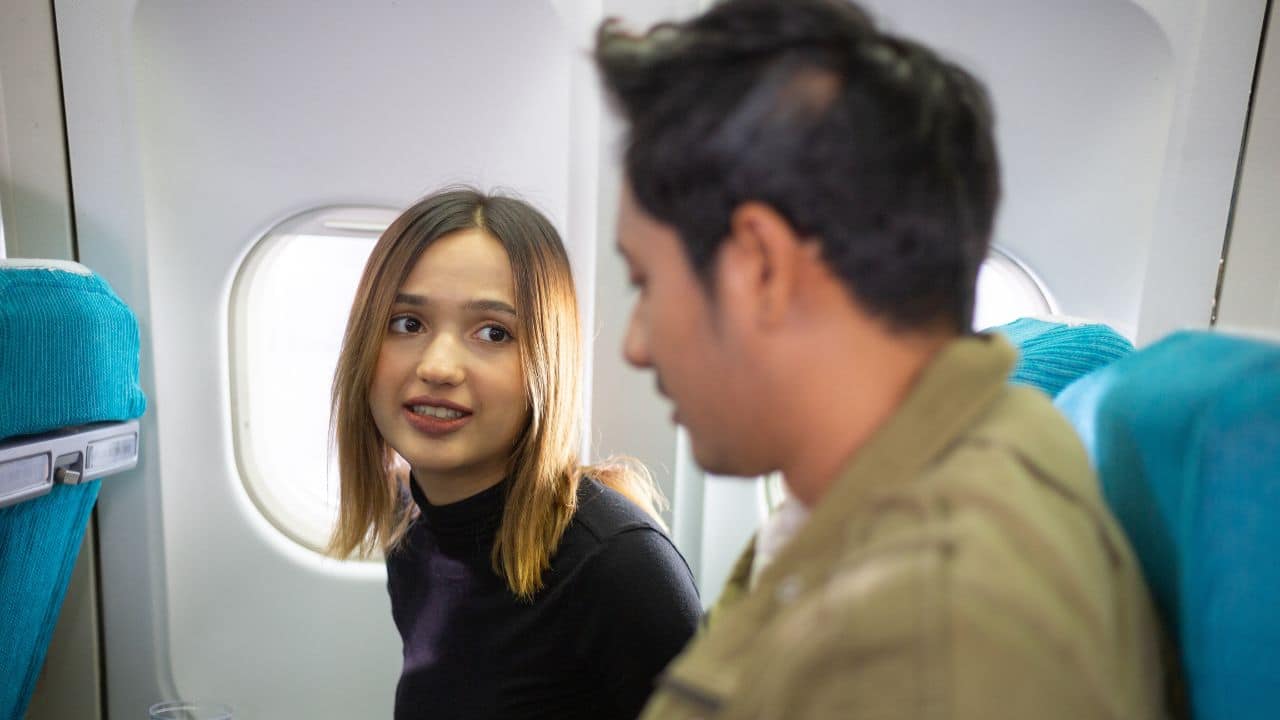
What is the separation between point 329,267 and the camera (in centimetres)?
208

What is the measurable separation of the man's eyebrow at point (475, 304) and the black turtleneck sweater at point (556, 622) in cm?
33

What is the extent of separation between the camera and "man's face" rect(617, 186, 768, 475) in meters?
0.58

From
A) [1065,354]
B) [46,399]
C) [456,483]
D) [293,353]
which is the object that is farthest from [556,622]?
[293,353]

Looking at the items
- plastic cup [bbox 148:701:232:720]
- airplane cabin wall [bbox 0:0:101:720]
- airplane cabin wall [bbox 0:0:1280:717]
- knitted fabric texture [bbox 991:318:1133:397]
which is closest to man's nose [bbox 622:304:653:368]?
knitted fabric texture [bbox 991:318:1133:397]

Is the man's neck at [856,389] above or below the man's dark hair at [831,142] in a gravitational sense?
below

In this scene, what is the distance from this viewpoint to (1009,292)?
1921 millimetres

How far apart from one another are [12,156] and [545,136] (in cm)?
121

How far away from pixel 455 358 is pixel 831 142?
92 centimetres

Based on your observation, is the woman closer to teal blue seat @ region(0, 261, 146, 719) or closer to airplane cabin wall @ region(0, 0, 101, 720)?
teal blue seat @ region(0, 261, 146, 719)

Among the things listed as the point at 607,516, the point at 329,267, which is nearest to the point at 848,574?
the point at 607,516

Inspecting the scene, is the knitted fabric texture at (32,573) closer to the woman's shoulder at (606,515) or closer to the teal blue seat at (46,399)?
the teal blue seat at (46,399)

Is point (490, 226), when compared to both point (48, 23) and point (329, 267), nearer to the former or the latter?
point (329, 267)

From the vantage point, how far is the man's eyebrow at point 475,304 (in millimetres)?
1310

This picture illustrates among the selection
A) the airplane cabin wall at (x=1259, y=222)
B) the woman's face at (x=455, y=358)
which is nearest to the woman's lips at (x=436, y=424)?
the woman's face at (x=455, y=358)
